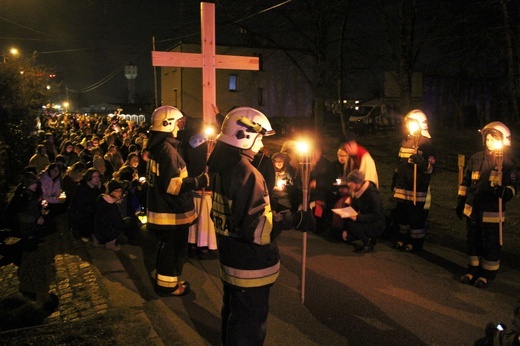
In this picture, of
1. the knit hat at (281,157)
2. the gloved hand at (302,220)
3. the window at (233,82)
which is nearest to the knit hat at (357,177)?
the knit hat at (281,157)

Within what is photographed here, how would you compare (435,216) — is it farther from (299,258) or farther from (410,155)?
(299,258)

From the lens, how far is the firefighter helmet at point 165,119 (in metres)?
5.71

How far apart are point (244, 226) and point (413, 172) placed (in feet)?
14.8

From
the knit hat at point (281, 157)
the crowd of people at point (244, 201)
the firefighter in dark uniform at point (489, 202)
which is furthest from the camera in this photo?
the knit hat at point (281, 157)

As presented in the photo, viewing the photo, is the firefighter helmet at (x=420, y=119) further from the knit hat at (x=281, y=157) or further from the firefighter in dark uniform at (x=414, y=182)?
the knit hat at (x=281, y=157)

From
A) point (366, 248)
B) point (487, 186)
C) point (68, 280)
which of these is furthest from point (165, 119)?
point (487, 186)

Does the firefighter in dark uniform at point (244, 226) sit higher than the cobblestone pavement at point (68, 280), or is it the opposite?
the firefighter in dark uniform at point (244, 226)

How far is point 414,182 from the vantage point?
7461mm

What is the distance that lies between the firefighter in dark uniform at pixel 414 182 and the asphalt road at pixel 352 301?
0.35 metres

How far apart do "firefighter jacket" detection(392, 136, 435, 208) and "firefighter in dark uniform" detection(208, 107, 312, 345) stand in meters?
4.03

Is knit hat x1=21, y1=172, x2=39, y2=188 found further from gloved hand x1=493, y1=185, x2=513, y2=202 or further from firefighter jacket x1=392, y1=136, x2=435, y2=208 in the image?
gloved hand x1=493, y1=185, x2=513, y2=202

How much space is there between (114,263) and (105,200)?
1224 millimetres

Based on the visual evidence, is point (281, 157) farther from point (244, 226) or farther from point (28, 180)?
point (244, 226)

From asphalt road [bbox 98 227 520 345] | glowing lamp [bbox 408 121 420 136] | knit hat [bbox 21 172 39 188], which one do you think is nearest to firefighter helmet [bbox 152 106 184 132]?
asphalt road [bbox 98 227 520 345]
